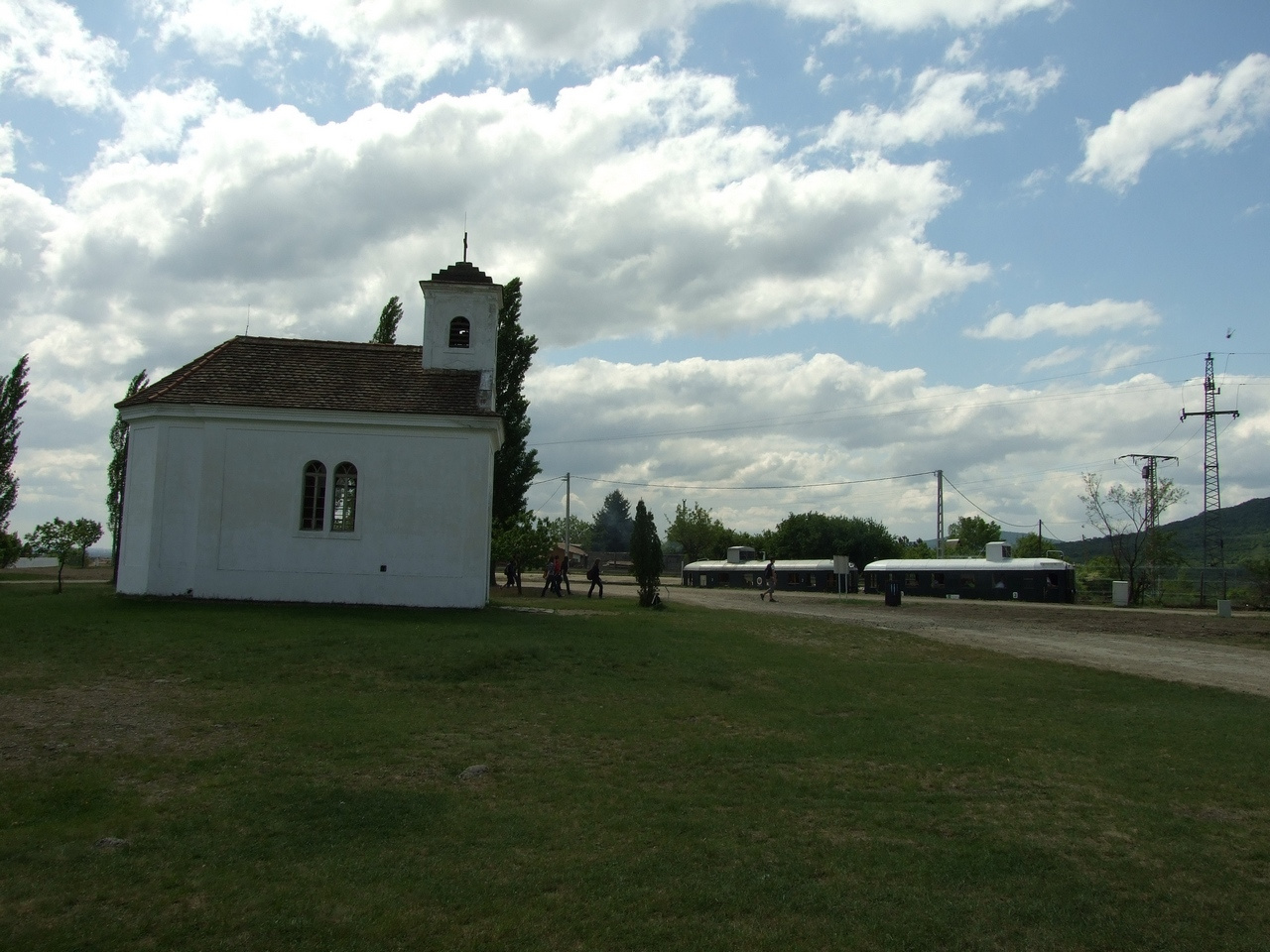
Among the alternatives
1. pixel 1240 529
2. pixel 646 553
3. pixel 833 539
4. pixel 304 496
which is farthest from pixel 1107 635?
pixel 1240 529

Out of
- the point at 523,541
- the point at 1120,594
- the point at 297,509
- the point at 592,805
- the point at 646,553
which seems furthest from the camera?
the point at 1120,594

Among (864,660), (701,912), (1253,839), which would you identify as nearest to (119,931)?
(701,912)

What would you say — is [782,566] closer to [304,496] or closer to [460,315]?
[460,315]

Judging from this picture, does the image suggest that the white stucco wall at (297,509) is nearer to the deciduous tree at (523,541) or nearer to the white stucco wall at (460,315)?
the white stucco wall at (460,315)

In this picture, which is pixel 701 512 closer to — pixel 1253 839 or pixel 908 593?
pixel 908 593

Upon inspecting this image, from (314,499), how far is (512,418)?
1313 cm

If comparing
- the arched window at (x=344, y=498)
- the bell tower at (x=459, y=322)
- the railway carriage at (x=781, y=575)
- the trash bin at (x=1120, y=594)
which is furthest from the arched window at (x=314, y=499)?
the trash bin at (x=1120, y=594)

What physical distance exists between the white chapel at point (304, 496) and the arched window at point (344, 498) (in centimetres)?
3

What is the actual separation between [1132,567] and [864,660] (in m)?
37.3

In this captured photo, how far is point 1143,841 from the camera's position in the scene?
22.7 ft

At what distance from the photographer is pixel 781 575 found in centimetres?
5744

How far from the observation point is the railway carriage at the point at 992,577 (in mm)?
44531

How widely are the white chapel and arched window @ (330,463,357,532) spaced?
0.08 feet

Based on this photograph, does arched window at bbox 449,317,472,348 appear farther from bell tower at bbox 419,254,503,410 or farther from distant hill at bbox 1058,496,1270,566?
distant hill at bbox 1058,496,1270,566
